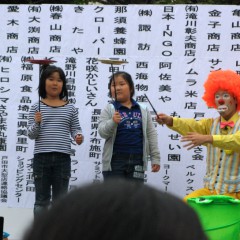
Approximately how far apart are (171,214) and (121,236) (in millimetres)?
76

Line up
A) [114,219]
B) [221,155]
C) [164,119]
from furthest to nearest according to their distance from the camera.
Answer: [164,119] < [221,155] < [114,219]

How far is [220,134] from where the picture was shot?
5137 millimetres

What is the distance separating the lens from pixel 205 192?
5.01 meters

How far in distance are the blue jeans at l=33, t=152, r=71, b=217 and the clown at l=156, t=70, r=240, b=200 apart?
100 centimetres

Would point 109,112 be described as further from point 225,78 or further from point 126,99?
point 225,78

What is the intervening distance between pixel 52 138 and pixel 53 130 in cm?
7

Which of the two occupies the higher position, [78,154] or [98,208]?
[98,208]

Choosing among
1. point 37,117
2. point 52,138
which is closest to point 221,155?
point 52,138

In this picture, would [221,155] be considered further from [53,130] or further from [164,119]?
[53,130]

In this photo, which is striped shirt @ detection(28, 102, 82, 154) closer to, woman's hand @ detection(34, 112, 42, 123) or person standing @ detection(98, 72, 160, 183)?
woman's hand @ detection(34, 112, 42, 123)

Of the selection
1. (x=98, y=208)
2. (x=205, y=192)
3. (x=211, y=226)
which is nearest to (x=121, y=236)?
(x=98, y=208)

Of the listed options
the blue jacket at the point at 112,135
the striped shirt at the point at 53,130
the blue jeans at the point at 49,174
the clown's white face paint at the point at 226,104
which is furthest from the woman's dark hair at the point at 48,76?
the clown's white face paint at the point at 226,104

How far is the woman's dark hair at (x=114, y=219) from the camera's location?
0.85 m

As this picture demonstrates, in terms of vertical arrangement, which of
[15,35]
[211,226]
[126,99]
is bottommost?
[211,226]
